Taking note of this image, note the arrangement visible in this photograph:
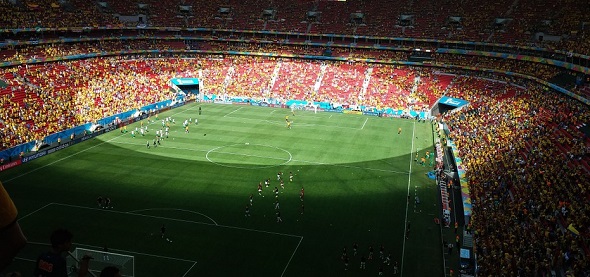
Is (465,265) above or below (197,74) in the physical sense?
below

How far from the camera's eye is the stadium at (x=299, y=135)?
30484 mm

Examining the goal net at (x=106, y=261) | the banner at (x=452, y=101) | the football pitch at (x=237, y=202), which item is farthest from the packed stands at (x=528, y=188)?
the goal net at (x=106, y=261)

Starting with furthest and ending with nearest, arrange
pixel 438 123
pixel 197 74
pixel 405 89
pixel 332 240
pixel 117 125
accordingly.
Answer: pixel 197 74 → pixel 405 89 → pixel 438 123 → pixel 117 125 → pixel 332 240

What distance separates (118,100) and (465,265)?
55869 millimetres

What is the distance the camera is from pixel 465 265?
2952cm

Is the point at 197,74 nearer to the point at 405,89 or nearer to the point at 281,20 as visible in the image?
the point at 281,20

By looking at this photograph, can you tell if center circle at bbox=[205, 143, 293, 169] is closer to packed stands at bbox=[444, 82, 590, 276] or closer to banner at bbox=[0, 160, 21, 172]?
banner at bbox=[0, 160, 21, 172]

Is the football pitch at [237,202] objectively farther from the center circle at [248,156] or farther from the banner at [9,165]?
the banner at [9,165]

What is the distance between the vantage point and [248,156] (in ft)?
169

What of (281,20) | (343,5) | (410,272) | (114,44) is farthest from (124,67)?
(410,272)

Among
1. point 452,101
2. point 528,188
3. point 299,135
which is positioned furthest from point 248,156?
point 452,101

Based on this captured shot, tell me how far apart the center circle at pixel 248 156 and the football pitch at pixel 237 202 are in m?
0.11

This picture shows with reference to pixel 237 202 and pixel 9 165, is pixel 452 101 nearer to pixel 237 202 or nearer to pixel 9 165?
pixel 237 202

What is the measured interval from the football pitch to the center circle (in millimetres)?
111
